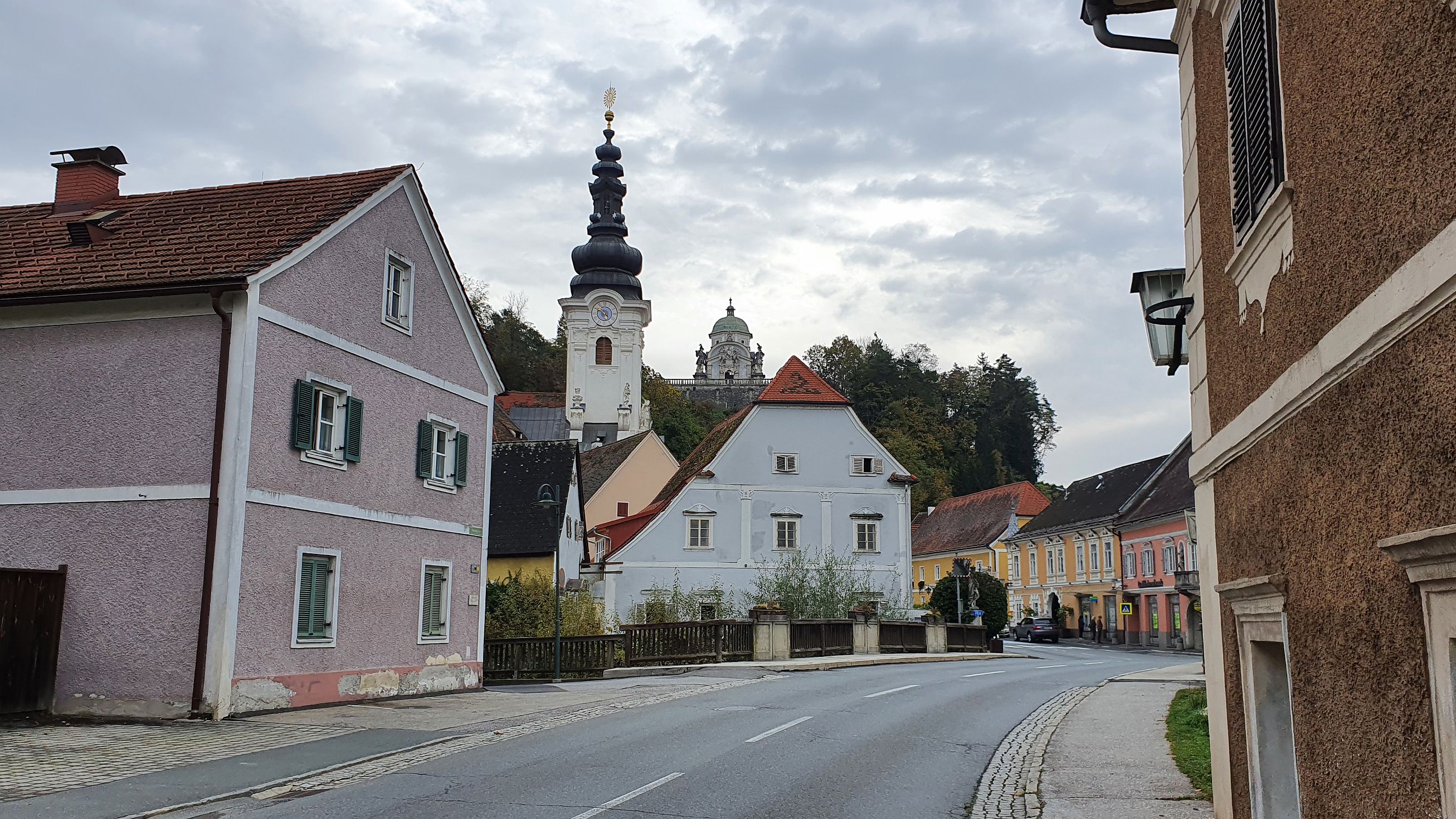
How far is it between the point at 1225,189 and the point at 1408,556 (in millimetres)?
3748

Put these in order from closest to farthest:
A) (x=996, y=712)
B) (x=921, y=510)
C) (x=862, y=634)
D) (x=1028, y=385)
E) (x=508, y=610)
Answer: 1. (x=996, y=712)
2. (x=508, y=610)
3. (x=862, y=634)
4. (x=921, y=510)
5. (x=1028, y=385)

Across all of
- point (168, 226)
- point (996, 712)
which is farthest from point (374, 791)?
point (168, 226)

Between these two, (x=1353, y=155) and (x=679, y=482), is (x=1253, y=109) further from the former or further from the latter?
(x=679, y=482)

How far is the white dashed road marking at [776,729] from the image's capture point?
14786mm

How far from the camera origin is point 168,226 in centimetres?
2000

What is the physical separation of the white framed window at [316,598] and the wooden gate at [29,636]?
3.11 meters

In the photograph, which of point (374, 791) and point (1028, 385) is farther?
point (1028, 385)

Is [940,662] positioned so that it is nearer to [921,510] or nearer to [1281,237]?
[1281,237]

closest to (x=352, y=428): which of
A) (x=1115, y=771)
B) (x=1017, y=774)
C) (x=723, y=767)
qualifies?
(x=723, y=767)

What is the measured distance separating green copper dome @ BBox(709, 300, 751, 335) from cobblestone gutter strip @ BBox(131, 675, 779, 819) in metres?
166

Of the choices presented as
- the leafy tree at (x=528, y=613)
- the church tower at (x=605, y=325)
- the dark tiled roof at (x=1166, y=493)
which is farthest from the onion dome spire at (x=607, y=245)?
→ the leafy tree at (x=528, y=613)

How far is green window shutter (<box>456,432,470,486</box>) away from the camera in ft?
78.3

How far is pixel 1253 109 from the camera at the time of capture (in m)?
6.43

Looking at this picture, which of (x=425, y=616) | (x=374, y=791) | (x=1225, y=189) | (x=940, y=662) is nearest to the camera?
(x=1225, y=189)
